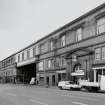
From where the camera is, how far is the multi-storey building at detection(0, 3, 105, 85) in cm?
3791

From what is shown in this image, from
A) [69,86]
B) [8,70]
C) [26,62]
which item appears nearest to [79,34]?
[69,86]

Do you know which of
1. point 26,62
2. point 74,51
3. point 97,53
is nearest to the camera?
point 97,53

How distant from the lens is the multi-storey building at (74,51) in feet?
124

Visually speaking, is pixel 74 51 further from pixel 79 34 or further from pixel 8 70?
pixel 8 70

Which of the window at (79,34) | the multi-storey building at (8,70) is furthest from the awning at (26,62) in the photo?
→ the window at (79,34)

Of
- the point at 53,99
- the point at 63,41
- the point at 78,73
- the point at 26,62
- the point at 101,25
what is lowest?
the point at 53,99

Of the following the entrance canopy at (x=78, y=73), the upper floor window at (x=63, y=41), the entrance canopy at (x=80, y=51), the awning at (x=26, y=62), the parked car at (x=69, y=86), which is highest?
the upper floor window at (x=63, y=41)

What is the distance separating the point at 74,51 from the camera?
4422cm

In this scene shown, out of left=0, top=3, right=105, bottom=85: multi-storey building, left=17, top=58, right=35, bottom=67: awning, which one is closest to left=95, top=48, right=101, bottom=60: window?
left=0, top=3, right=105, bottom=85: multi-storey building

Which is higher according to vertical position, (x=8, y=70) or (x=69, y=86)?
(x=8, y=70)

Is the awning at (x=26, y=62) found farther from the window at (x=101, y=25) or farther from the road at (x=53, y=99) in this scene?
the road at (x=53, y=99)

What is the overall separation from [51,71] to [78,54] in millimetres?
13097

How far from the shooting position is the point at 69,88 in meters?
36.2

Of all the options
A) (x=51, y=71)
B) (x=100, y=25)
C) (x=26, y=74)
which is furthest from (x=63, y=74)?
(x=26, y=74)
